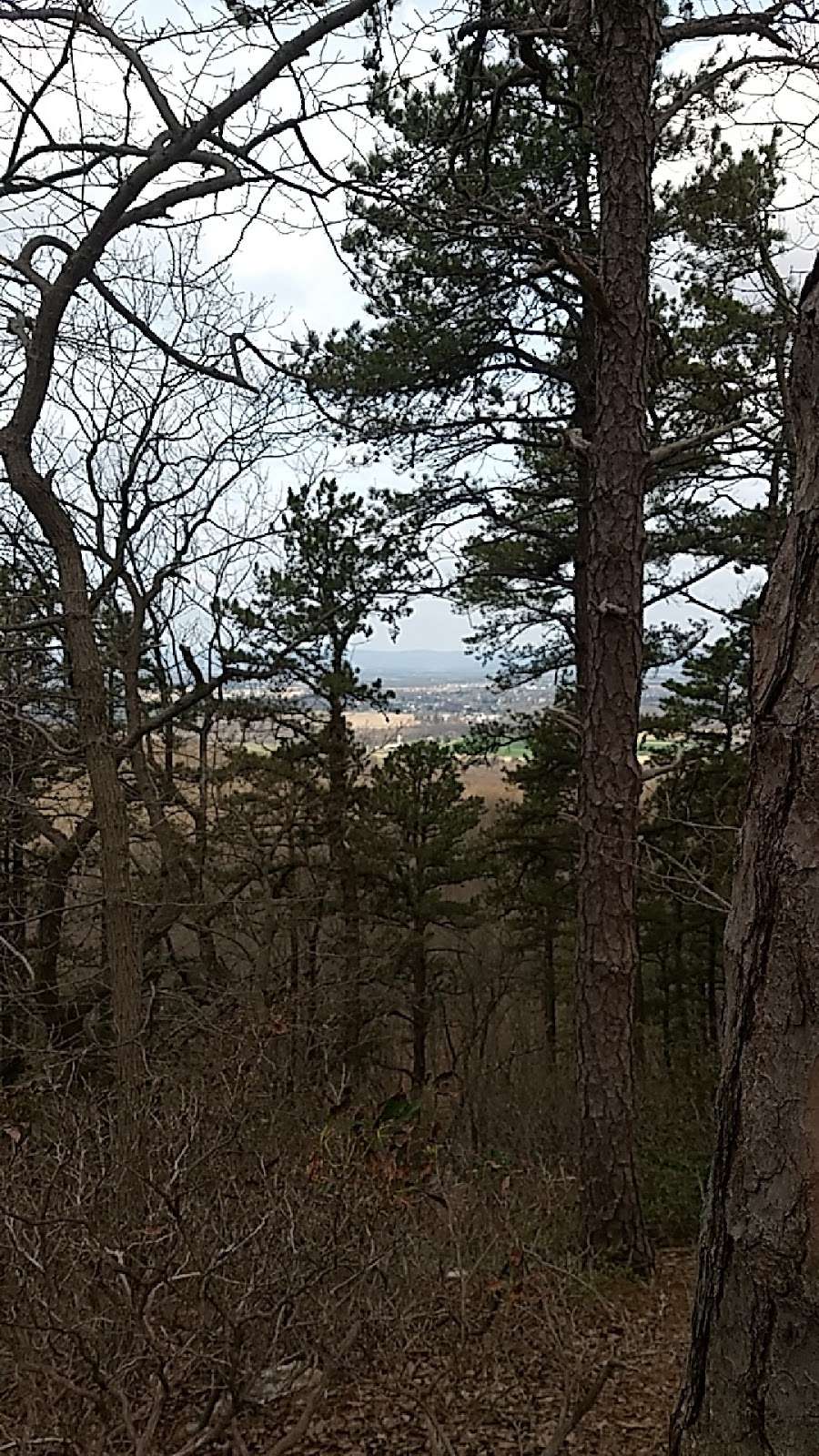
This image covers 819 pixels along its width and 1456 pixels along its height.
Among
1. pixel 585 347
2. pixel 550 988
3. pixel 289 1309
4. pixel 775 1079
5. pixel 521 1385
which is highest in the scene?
pixel 585 347

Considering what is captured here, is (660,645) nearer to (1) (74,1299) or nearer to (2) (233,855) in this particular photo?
(2) (233,855)

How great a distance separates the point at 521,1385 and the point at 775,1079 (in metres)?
4.92

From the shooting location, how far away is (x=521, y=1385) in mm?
5098

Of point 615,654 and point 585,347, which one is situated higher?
point 585,347

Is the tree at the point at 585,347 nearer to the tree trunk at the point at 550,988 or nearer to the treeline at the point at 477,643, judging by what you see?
the treeline at the point at 477,643

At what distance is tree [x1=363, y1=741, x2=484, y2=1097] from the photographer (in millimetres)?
14883

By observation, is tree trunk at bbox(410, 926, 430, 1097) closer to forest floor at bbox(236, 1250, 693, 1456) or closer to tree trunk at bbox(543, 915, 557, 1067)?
tree trunk at bbox(543, 915, 557, 1067)

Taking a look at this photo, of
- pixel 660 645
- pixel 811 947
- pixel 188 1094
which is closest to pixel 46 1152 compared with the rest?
pixel 188 1094

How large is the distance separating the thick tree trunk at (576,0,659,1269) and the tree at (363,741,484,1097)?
8.37 meters

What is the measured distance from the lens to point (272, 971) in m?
11.3

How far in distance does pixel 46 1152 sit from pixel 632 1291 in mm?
3201

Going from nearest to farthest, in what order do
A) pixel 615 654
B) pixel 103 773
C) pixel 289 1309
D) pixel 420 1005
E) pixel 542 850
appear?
pixel 289 1309
pixel 615 654
pixel 103 773
pixel 420 1005
pixel 542 850

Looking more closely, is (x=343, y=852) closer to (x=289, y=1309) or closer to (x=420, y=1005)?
(x=420, y=1005)

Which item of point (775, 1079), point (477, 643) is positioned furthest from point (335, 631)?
point (775, 1079)
